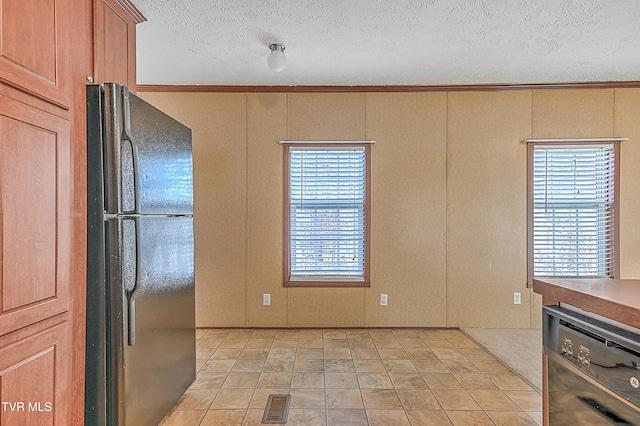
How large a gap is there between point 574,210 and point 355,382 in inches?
118

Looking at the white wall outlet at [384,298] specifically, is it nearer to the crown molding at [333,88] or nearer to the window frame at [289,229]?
the window frame at [289,229]

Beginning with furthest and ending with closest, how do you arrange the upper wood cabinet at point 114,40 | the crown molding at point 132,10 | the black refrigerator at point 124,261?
the crown molding at point 132,10 < the upper wood cabinet at point 114,40 < the black refrigerator at point 124,261

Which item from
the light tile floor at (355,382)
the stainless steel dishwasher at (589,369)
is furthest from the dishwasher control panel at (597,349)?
the light tile floor at (355,382)

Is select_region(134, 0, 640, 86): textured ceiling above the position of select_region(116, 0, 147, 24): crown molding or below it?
above

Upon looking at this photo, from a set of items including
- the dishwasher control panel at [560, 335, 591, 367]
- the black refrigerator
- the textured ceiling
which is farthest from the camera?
the textured ceiling

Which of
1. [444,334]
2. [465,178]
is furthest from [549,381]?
[465,178]

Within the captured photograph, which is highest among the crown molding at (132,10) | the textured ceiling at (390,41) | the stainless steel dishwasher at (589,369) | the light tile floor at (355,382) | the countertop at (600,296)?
the textured ceiling at (390,41)

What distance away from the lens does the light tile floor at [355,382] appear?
7.23 feet

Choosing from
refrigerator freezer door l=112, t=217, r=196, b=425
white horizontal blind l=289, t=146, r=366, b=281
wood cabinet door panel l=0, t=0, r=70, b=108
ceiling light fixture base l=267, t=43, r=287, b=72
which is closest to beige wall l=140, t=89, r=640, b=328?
white horizontal blind l=289, t=146, r=366, b=281

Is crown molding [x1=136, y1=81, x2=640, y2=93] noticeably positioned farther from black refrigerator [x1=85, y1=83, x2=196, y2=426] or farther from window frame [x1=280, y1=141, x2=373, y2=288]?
black refrigerator [x1=85, y1=83, x2=196, y2=426]

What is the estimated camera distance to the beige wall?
3910 millimetres

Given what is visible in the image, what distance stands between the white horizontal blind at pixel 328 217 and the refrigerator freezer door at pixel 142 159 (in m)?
1.66

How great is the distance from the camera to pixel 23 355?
138 cm

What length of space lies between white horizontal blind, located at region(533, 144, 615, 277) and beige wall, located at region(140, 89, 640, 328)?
0.19 m
